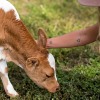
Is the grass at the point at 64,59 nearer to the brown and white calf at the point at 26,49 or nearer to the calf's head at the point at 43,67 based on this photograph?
the calf's head at the point at 43,67

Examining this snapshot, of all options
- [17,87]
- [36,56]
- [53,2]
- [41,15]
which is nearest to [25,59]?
[36,56]

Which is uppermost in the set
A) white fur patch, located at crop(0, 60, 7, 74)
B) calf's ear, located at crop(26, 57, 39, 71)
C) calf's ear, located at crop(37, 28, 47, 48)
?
calf's ear, located at crop(37, 28, 47, 48)

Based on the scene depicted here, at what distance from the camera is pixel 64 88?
708cm

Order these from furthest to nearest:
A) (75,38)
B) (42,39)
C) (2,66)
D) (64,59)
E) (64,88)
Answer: (64,59), (75,38), (64,88), (2,66), (42,39)

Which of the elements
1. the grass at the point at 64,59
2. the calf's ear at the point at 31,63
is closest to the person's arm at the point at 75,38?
the grass at the point at 64,59

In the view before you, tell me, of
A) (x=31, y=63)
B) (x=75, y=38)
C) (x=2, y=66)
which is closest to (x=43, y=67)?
(x=31, y=63)

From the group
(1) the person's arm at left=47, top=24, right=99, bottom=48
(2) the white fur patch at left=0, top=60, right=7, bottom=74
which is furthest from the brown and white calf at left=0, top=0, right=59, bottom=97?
(1) the person's arm at left=47, top=24, right=99, bottom=48

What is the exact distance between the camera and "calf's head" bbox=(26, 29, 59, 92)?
6434 millimetres

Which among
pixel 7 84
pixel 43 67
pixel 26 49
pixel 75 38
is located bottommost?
pixel 7 84

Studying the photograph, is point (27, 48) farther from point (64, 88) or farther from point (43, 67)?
point (64, 88)

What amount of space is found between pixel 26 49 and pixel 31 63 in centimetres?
21

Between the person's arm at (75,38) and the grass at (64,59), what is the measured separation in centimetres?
49

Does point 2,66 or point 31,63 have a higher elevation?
point 31,63

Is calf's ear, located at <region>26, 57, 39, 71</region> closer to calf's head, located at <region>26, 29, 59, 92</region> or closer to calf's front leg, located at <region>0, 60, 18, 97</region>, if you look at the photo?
calf's head, located at <region>26, 29, 59, 92</region>
